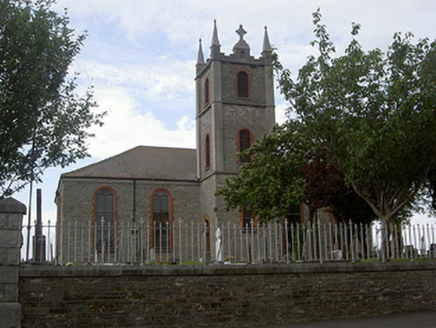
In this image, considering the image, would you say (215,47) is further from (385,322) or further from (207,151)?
(385,322)

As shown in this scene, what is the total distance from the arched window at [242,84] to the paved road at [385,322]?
25.3 m

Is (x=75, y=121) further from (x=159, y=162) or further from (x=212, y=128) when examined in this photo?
(x=159, y=162)

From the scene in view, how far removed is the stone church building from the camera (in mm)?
35031

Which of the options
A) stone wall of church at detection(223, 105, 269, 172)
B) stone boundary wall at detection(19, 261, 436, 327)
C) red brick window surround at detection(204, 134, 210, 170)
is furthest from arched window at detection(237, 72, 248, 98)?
stone boundary wall at detection(19, 261, 436, 327)

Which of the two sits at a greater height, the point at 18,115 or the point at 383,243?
the point at 18,115

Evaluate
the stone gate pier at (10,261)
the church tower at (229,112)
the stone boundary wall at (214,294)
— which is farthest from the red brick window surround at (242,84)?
the stone gate pier at (10,261)

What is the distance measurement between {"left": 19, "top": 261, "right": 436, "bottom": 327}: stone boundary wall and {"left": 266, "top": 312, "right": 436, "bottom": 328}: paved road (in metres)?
0.49

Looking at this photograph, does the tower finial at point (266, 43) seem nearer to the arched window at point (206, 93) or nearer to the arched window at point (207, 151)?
the arched window at point (206, 93)

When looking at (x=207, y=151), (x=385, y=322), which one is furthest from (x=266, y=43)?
(x=385, y=322)

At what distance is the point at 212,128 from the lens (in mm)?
36281

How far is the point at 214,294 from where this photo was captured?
12.5 meters

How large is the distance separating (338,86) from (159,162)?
23165 mm

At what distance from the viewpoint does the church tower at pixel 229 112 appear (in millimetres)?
35750

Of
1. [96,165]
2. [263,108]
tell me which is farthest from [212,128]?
[96,165]
